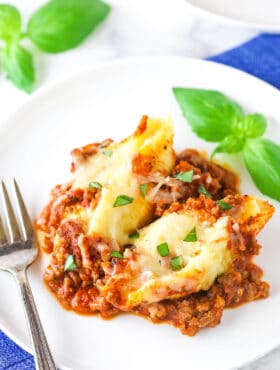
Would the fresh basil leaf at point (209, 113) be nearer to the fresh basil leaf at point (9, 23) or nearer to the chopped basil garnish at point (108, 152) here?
the chopped basil garnish at point (108, 152)

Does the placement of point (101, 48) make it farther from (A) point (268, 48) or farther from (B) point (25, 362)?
(B) point (25, 362)

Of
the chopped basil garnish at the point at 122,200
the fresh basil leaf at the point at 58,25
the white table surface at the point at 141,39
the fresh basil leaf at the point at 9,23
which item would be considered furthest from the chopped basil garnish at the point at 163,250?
the fresh basil leaf at the point at 9,23

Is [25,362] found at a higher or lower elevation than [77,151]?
lower

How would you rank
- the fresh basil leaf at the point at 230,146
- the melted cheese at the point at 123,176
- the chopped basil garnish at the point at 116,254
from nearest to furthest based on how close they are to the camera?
the chopped basil garnish at the point at 116,254
the melted cheese at the point at 123,176
the fresh basil leaf at the point at 230,146

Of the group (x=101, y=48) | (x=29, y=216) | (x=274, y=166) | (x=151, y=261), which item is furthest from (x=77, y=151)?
(x=101, y=48)

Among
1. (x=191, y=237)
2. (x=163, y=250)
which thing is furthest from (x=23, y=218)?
(x=191, y=237)

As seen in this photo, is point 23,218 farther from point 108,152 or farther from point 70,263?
point 108,152
